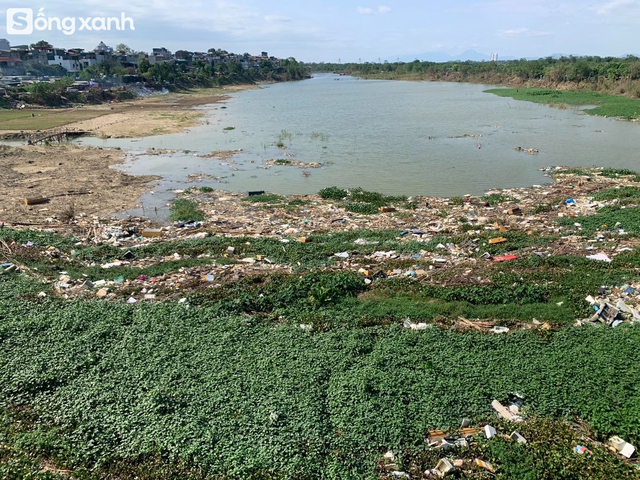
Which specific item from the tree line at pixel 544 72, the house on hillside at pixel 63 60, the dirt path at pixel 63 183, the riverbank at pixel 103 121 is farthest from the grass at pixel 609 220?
the house on hillside at pixel 63 60

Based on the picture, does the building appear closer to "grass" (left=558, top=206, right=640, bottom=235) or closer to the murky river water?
the murky river water

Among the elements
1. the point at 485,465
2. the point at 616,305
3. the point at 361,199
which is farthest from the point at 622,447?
the point at 361,199

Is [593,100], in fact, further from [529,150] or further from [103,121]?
[103,121]

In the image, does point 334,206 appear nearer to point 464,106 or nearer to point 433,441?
point 433,441

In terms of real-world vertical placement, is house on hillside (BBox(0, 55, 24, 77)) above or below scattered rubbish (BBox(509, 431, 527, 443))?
above

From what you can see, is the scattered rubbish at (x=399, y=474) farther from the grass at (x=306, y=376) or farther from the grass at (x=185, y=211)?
the grass at (x=185, y=211)

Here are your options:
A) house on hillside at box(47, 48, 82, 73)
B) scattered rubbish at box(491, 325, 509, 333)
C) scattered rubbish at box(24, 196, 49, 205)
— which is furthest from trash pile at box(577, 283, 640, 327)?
house on hillside at box(47, 48, 82, 73)

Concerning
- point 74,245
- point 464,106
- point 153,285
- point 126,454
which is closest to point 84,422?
point 126,454
